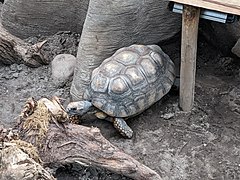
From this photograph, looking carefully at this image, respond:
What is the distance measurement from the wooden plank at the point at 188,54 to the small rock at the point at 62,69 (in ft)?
3.04

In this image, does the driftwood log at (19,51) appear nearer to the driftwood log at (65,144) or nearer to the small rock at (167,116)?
the small rock at (167,116)

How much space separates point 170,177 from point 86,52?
3.96ft

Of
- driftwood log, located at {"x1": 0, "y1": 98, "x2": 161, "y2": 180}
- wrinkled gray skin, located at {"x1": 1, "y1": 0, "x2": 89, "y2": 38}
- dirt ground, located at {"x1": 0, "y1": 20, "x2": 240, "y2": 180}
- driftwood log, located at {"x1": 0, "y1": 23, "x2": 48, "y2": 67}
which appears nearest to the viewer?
driftwood log, located at {"x1": 0, "y1": 98, "x2": 161, "y2": 180}

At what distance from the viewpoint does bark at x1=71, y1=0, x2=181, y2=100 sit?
4180mm

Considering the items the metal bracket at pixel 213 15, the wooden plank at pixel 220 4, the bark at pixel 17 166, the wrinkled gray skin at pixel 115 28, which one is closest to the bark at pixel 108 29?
the wrinkled gray skin at pixel 115 28

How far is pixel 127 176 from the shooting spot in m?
3.40

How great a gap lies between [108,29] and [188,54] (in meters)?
0.69

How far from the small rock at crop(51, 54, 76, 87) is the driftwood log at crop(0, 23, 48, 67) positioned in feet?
0.55

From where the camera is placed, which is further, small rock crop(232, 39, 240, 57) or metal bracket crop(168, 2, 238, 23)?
small rock crop(232, 39, 240, 57)

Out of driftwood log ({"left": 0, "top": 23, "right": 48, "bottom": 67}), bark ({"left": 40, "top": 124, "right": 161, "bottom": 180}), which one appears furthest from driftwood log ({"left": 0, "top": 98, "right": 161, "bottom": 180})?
driftwood log ({"left": 0, "top": 23, "right": 48, "bottom": 67})

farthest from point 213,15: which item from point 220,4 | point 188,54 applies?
point 188,54

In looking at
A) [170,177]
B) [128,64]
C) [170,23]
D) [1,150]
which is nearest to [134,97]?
[128,64]

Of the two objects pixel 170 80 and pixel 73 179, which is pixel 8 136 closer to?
pixel 73 179

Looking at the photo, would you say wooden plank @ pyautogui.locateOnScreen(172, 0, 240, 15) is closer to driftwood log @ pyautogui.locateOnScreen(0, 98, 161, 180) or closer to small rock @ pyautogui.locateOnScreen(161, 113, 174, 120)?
small rock @ pyautogui.locateOnScreen(161, 113, 174, 120)
